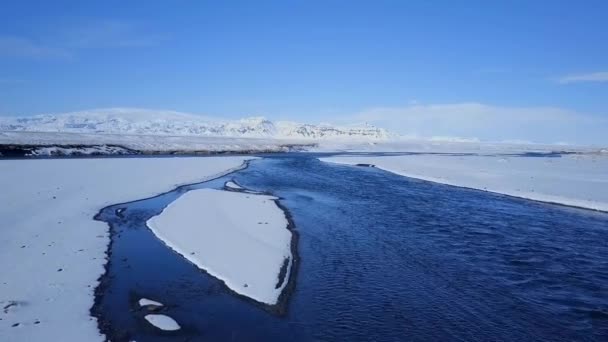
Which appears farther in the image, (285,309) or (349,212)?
(349,212)

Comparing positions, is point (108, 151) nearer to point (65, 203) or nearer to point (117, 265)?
point (65, 203)

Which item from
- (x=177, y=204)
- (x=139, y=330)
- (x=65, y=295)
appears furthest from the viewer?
(x=177, y=204)

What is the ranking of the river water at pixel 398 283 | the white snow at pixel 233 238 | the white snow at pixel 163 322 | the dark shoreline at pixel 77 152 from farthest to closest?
the dark shoreline at pixel 77 152, the white snow at pixel 233 238, the river water at pixel 398 283, the white snow at pixel 163 322

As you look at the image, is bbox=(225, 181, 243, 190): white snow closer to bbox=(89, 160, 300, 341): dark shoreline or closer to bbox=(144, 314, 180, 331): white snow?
bbox=(89, 160, 300, 341): dark shoreline

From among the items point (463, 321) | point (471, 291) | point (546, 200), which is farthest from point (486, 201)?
point (463, 321)

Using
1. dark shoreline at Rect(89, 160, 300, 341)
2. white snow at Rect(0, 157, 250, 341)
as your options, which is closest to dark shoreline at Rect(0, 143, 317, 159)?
white snow at Rect(0, 157, 250, 341)

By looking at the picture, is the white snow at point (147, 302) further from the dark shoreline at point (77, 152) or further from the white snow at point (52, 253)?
the dark shoreline at point (77, 152)

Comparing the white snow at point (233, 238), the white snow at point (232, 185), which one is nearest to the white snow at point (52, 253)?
the white snow at point (233, 238)
